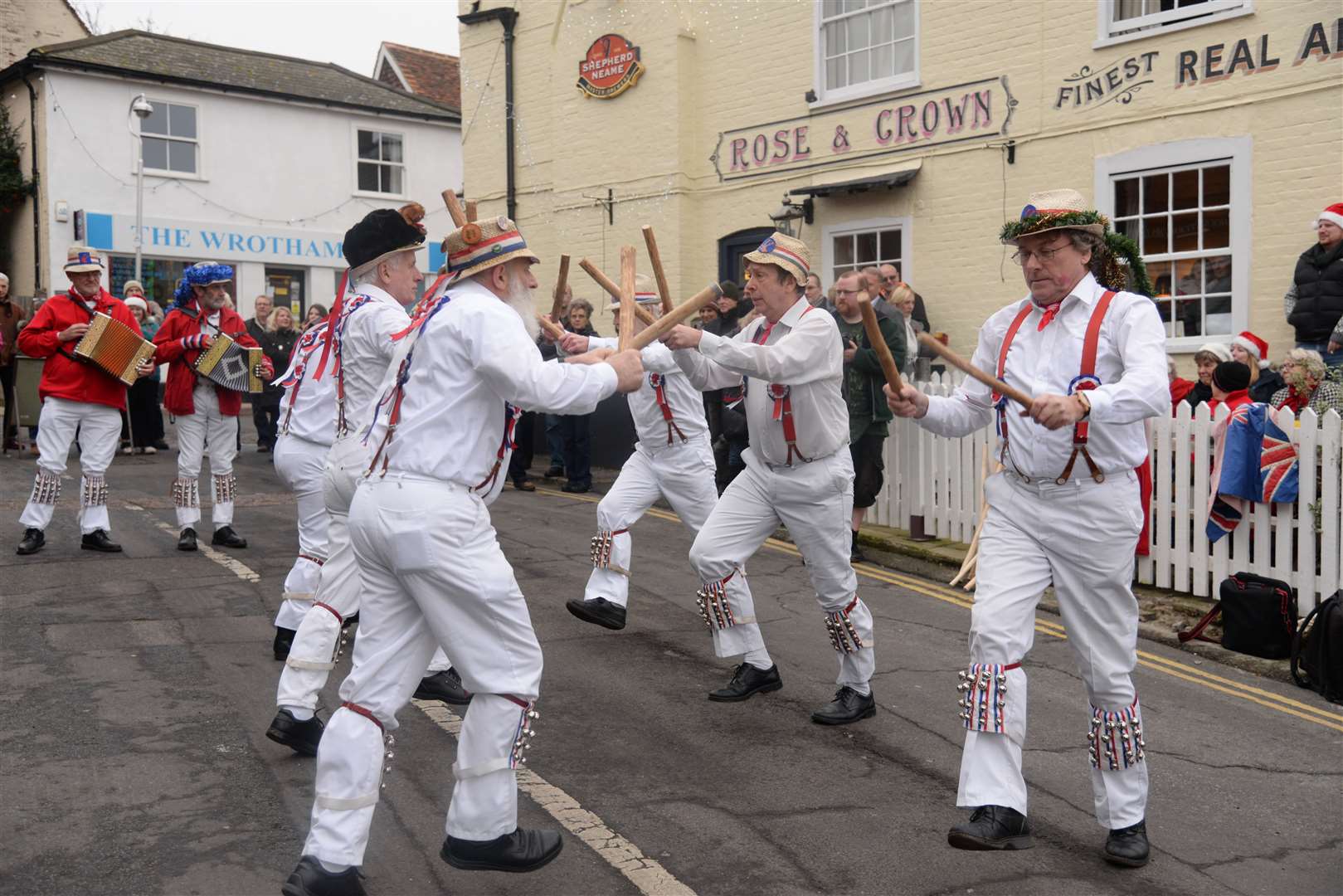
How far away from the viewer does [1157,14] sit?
12.1 m

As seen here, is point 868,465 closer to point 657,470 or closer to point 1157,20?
point 657,470

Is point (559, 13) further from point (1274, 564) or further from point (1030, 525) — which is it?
point (1030, 525)

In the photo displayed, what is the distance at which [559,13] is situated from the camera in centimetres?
1803

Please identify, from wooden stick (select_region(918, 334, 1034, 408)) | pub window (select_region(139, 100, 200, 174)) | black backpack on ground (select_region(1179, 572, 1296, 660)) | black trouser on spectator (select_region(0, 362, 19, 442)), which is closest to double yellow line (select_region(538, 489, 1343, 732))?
black backpack on ground (select_region(1179, 572, 1296, 660))

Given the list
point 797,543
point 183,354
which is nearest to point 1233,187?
point 797,543

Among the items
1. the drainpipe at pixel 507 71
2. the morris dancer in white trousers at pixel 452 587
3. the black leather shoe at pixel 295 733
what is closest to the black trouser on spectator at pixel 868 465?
the black leather shoe at pixel 295 733

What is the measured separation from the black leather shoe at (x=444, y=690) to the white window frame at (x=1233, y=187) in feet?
28.0

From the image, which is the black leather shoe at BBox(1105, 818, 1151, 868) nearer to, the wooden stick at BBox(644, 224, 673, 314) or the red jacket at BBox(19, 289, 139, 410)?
the wooden stick at BBox(644, 224, 673, 314)

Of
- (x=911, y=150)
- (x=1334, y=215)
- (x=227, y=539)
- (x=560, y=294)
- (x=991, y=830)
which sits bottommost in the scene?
(x=991, y=830)

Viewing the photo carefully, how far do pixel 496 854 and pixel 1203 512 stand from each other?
6.41 m

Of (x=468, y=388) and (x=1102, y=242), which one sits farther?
(x=1102, y=242)

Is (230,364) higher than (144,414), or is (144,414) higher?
(230,364)

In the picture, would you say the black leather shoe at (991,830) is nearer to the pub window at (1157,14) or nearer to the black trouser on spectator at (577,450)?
the pub window at (1157,14)

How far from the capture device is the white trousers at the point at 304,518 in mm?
6461
